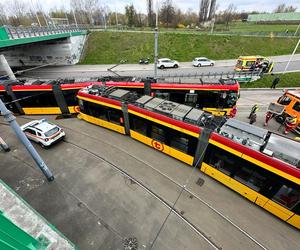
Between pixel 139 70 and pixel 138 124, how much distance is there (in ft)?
72.8

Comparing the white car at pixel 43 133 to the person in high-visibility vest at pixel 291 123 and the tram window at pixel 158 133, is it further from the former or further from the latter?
the person in high-visibility vest at pixel 291 123

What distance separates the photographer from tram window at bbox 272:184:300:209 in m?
6.73

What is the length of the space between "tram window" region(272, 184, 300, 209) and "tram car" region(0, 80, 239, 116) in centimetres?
699

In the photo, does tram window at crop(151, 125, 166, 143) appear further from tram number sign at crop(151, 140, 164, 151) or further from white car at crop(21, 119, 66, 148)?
white car at crop(21, 119, 66, 148)

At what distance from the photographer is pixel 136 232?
750cm

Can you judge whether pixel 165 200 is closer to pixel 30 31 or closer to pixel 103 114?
pixel 103 114

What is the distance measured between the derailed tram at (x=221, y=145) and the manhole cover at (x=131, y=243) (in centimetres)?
514

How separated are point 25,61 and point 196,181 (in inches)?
1694

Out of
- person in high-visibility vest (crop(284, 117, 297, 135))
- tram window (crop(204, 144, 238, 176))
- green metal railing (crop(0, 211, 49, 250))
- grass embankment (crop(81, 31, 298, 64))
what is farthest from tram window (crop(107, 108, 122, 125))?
grass embankment (crop(81, 31, 298, 64))

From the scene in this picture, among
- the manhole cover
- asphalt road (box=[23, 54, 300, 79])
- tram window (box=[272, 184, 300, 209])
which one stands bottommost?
asphalt road (box=[23, 54, 300, 79])

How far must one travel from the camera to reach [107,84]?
14148mm

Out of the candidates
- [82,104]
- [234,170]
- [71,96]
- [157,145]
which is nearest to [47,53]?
[71,96]

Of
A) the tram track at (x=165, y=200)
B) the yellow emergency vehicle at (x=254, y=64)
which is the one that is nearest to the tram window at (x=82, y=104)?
the tram track at (x=165, y=200)

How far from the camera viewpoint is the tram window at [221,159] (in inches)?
321
